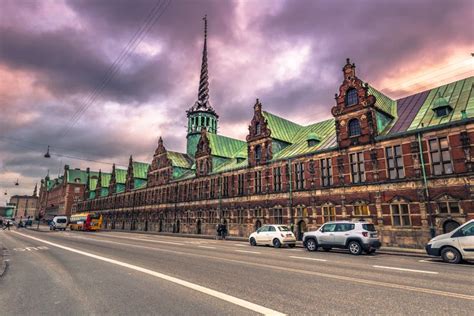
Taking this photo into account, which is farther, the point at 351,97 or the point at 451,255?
the point at 351,97

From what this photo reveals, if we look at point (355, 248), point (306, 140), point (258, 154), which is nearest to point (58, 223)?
point (258, 154)

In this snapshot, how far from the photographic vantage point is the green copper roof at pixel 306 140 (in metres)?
32.2

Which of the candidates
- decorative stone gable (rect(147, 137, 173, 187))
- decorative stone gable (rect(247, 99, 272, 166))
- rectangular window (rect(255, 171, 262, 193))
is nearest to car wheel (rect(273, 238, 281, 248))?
rectangular window (rect(255, 171, 262, 193))

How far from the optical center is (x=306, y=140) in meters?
34.9

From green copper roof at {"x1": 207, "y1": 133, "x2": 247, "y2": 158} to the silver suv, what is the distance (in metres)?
27.0

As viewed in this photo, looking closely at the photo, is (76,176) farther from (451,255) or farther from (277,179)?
(451,255)

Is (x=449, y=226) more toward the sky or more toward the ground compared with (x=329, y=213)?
more toward the ground

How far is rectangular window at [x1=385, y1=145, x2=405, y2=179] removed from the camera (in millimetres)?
24266

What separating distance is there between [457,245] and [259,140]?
87.5 ft

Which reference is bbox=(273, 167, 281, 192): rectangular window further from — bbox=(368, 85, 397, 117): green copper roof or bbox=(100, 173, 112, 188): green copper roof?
bbox=(100, 173, 112, 188): green copper roof

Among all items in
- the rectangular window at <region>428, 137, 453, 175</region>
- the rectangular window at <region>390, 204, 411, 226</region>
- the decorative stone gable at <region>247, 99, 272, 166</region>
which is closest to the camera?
the rectangular window at <region>428, 137, 453, 175</region>

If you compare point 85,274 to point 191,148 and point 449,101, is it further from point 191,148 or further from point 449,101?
point 191,148

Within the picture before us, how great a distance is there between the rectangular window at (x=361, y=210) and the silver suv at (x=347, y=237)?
28.2 ft

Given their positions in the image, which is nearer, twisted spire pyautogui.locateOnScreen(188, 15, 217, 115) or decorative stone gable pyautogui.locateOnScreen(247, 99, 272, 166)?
decorative stone gable pyautogui.locateOnScreen(247, 99, 272, 166)
